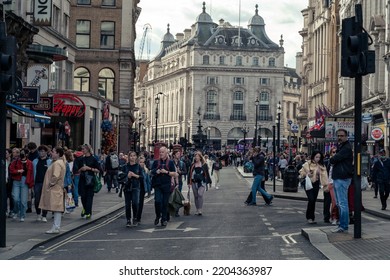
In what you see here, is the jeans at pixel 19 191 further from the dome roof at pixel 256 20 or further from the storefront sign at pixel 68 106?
the dome roof at pixel 256 20

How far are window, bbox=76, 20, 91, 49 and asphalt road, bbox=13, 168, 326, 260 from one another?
5130 centimetres

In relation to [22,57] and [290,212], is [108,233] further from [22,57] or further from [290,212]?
[22,57]

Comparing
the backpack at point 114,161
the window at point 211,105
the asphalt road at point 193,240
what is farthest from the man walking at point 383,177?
the window at point 211,105

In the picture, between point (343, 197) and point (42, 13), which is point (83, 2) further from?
point (343, 197)

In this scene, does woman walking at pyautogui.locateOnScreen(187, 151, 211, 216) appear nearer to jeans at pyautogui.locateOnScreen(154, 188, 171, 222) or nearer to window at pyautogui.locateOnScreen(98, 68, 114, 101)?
jeans at pyautogui.locateOnScreen(154, 188, 171, 222)

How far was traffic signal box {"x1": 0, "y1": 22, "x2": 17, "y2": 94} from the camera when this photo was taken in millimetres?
13852

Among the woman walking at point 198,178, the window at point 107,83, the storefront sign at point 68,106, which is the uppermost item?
the window at point 107,83

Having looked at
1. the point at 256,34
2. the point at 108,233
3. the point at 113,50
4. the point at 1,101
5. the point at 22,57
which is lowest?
the point at 108,233

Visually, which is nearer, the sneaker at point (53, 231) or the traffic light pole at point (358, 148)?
the traffic light pole at point (358, 148)

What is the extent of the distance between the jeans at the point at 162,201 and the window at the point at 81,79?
180 feet

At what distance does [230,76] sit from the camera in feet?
567

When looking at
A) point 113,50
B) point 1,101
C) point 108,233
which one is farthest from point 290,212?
point 113,50

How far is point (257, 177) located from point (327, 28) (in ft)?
221

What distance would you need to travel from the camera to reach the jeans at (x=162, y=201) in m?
20.1
